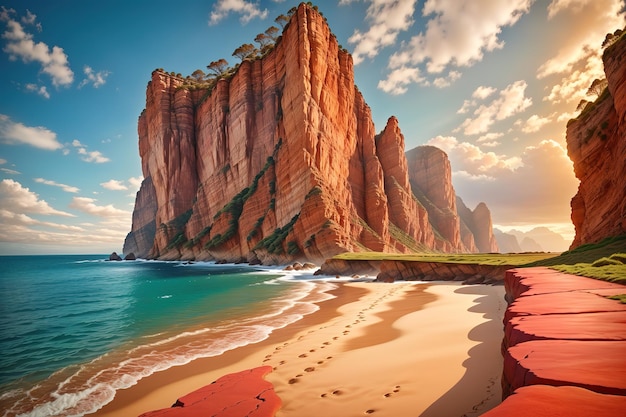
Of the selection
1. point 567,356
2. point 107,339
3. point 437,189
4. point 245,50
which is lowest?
point 107,339

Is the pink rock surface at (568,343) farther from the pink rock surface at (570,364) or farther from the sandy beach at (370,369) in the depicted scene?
the sandy beach at (370,369)

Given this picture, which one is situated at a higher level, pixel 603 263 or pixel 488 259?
pixel 603 263

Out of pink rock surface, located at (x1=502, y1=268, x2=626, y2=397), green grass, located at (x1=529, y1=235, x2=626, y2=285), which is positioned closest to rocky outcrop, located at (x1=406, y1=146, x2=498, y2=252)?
green grass, located at (x1=529, y1=235, x2=626, y2=285)

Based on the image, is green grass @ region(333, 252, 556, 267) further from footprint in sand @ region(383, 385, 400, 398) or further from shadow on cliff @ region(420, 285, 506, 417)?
footprint in sand @ region(383, 385, 400, 398)

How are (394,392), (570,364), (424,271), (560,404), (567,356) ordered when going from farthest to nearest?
(424,271) → (394,392) → (567,356) → (570,364) → (560,404)

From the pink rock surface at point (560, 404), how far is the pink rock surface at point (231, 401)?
3987 millimetres

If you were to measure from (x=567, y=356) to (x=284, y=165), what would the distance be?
64.1 meters

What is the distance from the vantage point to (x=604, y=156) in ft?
75.5

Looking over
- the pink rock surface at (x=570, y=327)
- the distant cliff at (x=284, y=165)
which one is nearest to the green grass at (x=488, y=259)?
the distant cliff at (x=284, y=165)

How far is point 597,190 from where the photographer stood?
22438mm

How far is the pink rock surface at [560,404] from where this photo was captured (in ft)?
6.82

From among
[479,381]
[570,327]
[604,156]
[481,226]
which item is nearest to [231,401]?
[479,381]

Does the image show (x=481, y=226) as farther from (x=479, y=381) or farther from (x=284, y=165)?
(x=479, y=381)

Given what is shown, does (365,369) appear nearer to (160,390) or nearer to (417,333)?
(417,333)
